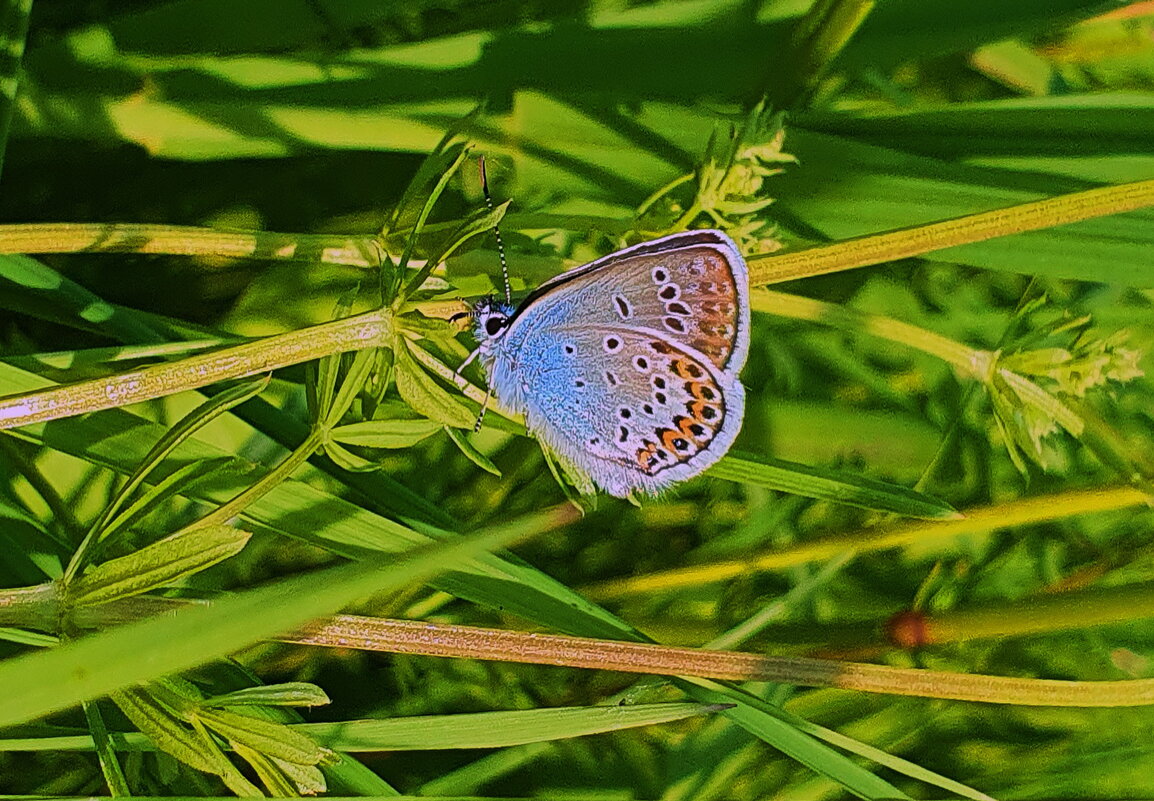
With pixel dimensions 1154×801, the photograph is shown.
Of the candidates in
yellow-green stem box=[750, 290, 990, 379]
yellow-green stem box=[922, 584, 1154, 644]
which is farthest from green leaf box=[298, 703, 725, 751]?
yellow-green stem box=[922, 584, 1154, 644]

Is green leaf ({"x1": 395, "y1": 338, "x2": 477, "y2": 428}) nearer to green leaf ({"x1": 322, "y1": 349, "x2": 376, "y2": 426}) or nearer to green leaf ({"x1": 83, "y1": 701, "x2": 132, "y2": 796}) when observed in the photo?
green leaf ({"x1": 322, "y1": 349, "x2": 376, "y2": 426})

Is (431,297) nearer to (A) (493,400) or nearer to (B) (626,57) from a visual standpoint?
(A) (493,400)

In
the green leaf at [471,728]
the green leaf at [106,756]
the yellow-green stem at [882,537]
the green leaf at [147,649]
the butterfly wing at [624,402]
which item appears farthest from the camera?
the yellow-green stem at [882,537]

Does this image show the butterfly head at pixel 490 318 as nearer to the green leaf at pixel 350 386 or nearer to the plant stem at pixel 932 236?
the green leaf at pixel 350 386

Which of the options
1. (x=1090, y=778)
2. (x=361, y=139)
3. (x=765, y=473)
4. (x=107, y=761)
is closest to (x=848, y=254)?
(x=765, y=473)

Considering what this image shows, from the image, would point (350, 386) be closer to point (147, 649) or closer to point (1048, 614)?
point (147, 649)

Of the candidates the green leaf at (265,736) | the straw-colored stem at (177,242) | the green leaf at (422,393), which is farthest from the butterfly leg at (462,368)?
the green leaf at (265,736)
